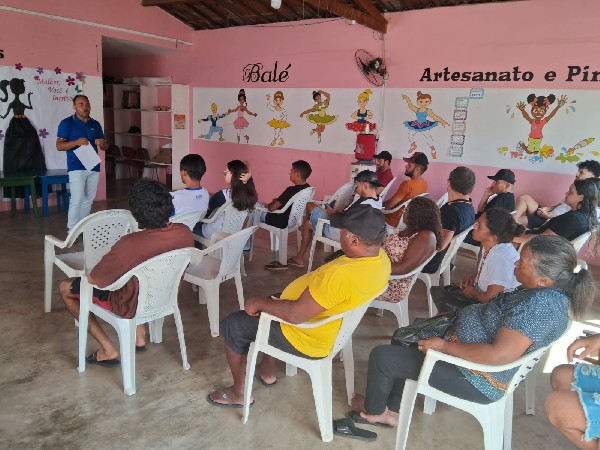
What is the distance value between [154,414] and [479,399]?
149cm

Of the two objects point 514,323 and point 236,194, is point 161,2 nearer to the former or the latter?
point 236,194

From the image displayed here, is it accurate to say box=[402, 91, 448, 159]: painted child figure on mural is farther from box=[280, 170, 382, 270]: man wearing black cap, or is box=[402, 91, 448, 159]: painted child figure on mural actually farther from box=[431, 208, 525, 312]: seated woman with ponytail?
box=[431, 208, 525, 312]: seated woman with ponytail

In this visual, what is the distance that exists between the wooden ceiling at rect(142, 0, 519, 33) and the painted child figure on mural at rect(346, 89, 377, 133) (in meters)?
0.86

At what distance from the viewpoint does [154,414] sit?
7.75 feet

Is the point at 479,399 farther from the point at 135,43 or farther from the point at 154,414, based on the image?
the point at 135,43

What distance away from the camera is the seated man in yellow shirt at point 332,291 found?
197cm

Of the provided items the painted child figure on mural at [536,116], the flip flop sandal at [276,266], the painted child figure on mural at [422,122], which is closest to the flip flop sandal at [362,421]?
the flip flop sandal at [276,266]

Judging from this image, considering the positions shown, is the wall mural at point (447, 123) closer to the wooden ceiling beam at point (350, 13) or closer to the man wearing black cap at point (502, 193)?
the wooden ceiling beam at point (350, 13)

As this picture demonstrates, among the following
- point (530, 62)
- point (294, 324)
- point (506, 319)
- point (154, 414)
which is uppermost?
point (530, 62)

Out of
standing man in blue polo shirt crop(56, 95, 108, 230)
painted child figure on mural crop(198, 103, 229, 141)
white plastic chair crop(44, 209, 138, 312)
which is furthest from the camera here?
painted child figure on mural crop(198, 103, 229, 141)

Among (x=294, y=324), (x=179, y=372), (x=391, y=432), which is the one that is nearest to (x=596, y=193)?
(x=391, y=432)

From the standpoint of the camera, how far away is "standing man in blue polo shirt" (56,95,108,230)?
5.28 metres

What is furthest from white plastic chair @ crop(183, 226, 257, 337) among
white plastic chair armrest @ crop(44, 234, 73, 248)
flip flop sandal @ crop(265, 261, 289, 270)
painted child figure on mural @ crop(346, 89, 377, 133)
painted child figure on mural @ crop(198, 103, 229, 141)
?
painted child figure on mural @ crop(198, 103, 229, 141)

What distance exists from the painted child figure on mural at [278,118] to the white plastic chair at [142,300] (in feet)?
17.8
